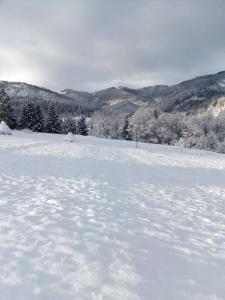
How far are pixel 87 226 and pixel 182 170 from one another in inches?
503

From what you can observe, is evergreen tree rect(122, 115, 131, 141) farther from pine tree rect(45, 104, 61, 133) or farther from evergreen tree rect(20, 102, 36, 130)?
evergreen tree rect(20, 102, 36, 130)

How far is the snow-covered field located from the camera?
16.7ft

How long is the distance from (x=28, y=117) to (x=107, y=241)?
5742 centimetres

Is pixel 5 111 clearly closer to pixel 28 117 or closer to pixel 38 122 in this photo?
pixel 28 117

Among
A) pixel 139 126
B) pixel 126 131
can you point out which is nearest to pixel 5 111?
pixel 126 131

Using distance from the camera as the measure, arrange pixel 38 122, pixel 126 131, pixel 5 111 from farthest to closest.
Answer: pixel 126 131, pixel 38 122, pixel 5 111

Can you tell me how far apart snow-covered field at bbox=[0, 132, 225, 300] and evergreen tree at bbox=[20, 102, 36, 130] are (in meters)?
49.7

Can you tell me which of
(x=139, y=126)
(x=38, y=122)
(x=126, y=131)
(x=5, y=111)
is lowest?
(x=126, y=131)

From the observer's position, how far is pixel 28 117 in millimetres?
61344

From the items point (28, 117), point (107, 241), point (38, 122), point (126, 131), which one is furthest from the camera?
point (126, 131)

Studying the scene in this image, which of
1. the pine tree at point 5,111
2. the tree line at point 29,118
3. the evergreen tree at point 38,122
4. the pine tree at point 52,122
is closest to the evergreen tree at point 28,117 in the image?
the tree line at point 29,118

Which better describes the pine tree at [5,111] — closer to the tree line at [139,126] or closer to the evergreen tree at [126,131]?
the tree line at [139,126]

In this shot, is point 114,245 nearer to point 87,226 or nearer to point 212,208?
point 87,226

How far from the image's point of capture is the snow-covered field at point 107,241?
5.10 meters
